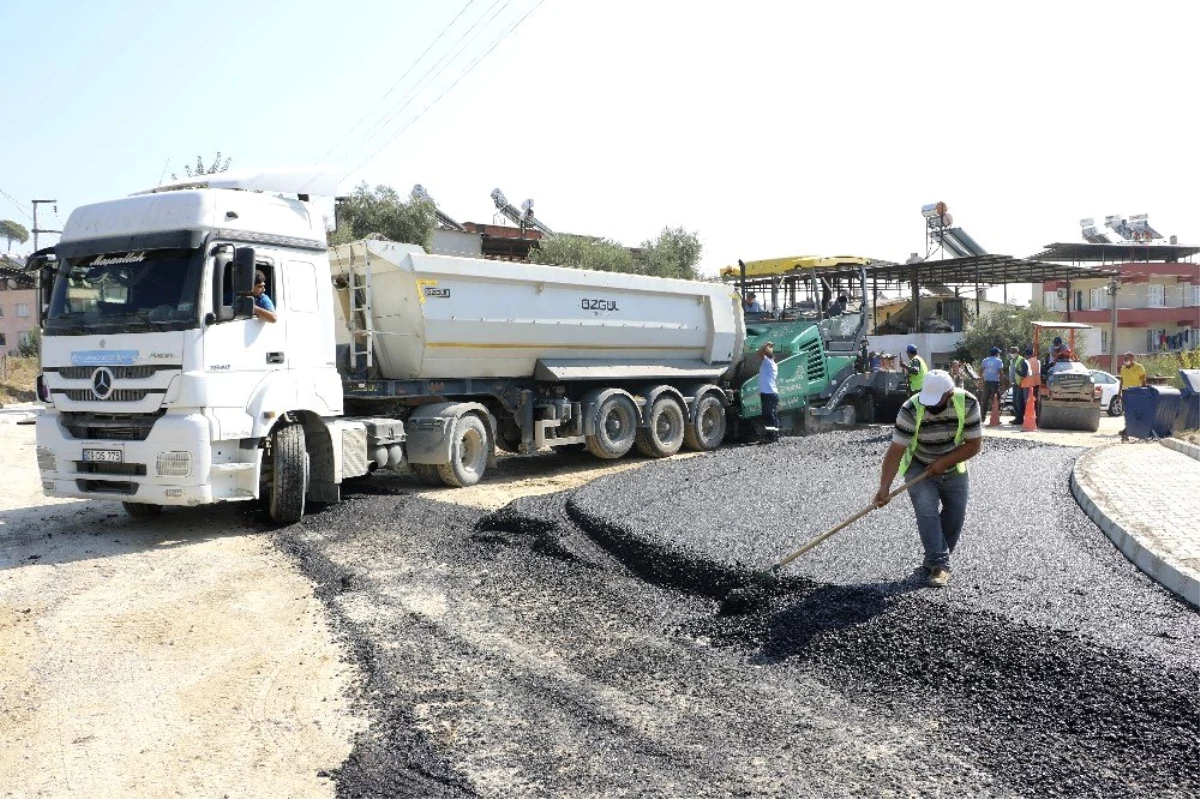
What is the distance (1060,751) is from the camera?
3.54 metres

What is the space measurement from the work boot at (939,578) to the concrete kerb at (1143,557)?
1283 millimetres

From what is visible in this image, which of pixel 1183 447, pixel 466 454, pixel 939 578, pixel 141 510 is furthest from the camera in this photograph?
pixel 1183 447

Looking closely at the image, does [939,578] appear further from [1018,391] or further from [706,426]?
[1018,391]

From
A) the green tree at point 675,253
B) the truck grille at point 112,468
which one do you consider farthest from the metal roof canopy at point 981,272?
the truck grille at point 112,468

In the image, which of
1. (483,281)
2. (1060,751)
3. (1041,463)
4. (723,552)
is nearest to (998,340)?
(1041,463)

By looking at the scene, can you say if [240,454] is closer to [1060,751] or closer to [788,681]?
[788,681]

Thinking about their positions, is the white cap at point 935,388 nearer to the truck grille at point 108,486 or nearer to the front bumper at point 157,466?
the front bumper at point 157,466

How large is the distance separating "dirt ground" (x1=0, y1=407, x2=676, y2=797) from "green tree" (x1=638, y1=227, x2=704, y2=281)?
93.7 ft

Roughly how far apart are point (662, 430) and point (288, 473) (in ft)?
20.4

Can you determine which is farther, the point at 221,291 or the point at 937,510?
the point at 221,291

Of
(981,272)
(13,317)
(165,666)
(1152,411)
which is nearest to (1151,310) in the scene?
(981,272)

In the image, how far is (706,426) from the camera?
554 inches

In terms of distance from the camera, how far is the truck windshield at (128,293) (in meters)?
7.50

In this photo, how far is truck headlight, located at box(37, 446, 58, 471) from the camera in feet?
26.0
